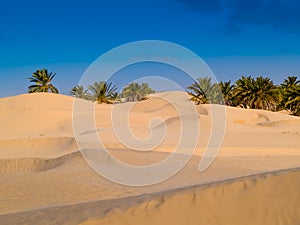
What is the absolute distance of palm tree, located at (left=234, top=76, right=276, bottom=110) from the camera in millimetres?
49250

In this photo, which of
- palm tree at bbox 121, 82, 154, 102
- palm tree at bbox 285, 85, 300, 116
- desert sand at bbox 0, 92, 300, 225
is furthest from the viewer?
palm tree at bbox 121, 82, 154, 102

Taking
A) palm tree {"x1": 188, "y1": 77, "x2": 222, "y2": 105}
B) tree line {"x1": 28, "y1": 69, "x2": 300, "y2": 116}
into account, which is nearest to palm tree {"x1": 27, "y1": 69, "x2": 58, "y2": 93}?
tree line {"x1": 28, "y1": 69, "x2": 300, "y2": 116}

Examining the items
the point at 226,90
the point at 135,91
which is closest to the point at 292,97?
the point at 226,90

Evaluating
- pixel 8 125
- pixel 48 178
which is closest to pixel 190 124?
pixel 8 125

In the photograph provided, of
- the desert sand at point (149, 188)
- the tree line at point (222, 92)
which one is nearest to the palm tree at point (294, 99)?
the tree line at point (222, 92)

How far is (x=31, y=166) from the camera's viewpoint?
1490 centimetres

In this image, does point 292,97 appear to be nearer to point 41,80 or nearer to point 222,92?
point 222,92

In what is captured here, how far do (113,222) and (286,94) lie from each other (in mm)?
49439

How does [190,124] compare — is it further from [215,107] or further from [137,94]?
[137,94]

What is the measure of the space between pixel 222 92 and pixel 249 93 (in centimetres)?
444

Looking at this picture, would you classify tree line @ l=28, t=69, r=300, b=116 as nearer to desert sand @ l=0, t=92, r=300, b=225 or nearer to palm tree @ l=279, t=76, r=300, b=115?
palm tree @ l=279, t=76, r=300, b=115

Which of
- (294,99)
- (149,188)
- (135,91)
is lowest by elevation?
(149,188)

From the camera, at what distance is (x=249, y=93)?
50.6 metres

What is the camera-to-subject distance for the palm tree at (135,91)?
168 ft
